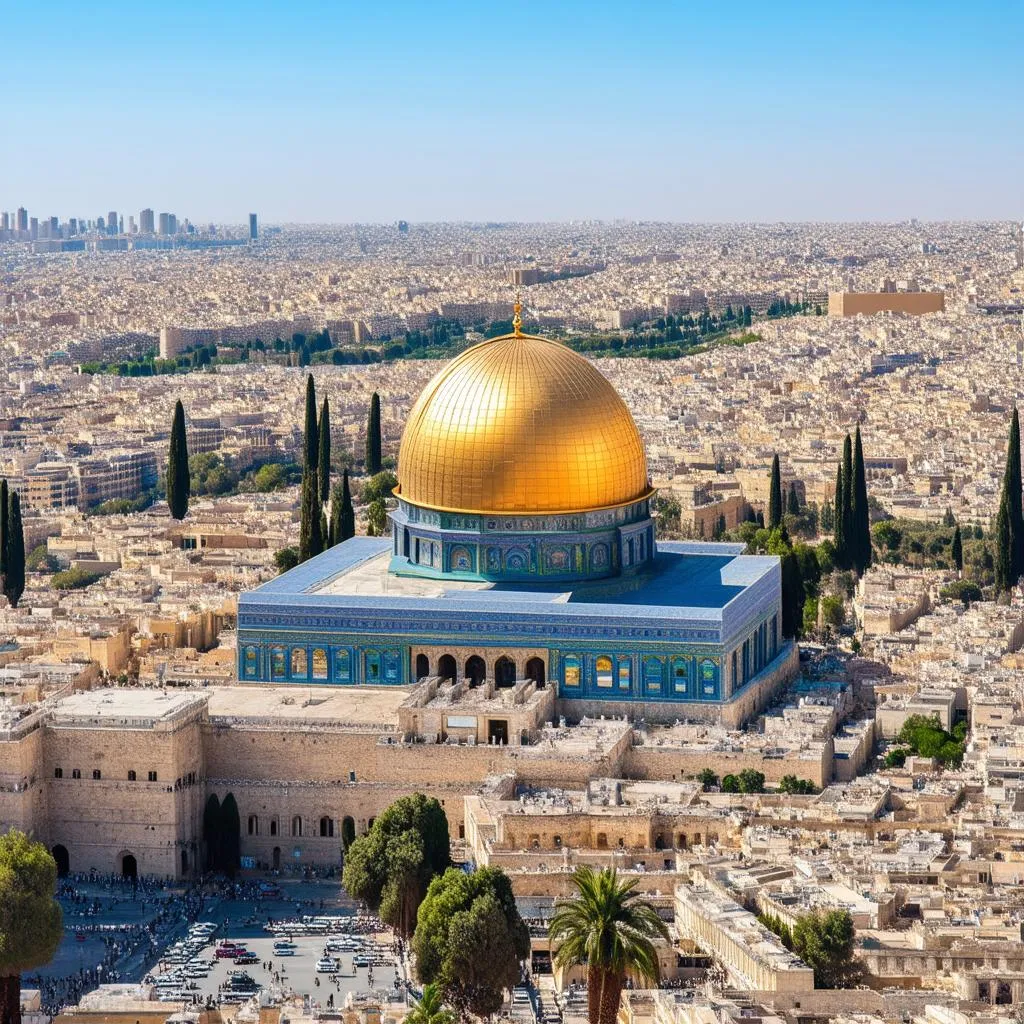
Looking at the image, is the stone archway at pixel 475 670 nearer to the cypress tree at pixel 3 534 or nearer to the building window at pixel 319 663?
the building window at pixel 319 663

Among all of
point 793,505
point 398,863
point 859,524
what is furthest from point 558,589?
point 793,505

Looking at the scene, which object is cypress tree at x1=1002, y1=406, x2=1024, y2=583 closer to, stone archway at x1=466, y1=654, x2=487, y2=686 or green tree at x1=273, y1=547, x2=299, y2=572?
green tree at x1=273, y1=547, x2=299, y2=572

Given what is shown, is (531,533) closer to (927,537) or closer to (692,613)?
(692,613)

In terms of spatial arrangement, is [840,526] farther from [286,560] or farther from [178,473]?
[178,473]

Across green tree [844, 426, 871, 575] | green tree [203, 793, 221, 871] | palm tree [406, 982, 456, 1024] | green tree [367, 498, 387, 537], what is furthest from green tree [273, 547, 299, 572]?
palm tree [406, 982, 456, 1024]

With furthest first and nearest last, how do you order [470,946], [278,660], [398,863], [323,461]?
[323,461] → [278,660] → [398,863] → [470,946]

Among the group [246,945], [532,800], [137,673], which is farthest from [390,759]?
[137,673]

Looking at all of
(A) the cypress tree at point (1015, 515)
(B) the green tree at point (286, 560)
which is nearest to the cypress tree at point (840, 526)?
(A) the cypress tree at point (1015, 515)
